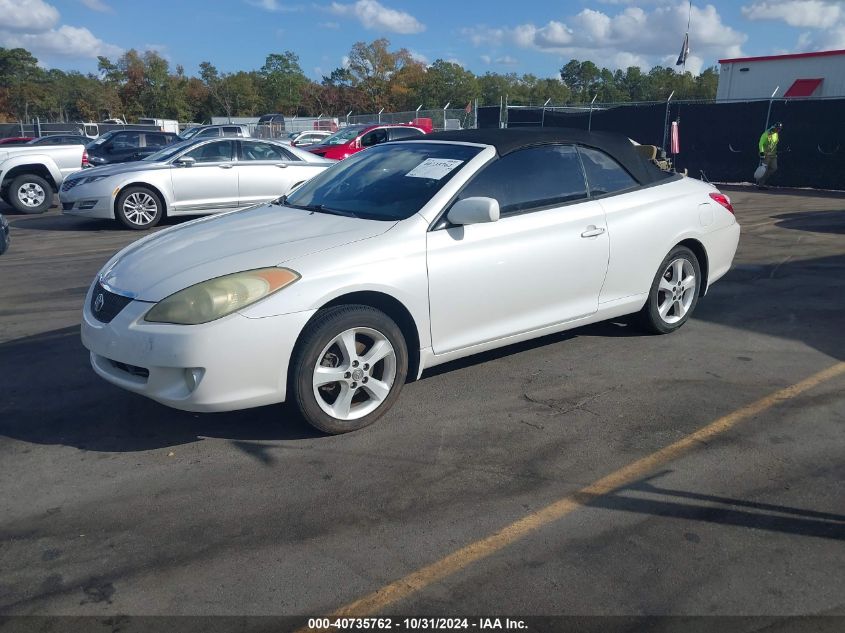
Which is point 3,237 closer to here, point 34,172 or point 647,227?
point 647,227

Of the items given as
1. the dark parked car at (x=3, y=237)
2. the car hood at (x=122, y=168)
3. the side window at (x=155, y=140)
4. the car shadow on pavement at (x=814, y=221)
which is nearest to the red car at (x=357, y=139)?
the side window at (x=155, y=140)

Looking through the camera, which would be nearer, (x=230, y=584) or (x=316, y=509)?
(x=230, y=584)

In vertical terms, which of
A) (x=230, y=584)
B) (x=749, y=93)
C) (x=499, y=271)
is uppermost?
(x=749, y=93)

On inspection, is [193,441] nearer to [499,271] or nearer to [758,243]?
[499,271]

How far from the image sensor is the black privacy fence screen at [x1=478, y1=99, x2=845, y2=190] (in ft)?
59.2

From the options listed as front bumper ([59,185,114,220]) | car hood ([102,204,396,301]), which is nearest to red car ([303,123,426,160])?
front bumper ([59,185,114,220])

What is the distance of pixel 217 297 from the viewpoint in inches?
149

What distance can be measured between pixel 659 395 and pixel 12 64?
10259 centimetres

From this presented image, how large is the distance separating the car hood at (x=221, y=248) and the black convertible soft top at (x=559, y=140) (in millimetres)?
1134

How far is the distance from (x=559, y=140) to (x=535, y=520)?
117 inches

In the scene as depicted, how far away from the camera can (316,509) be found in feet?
11.2

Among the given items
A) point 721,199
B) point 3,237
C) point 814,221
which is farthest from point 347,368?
point 814,221

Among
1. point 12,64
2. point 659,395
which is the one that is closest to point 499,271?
point 659,395


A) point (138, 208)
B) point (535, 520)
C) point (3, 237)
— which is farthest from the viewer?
point (138, 208)
